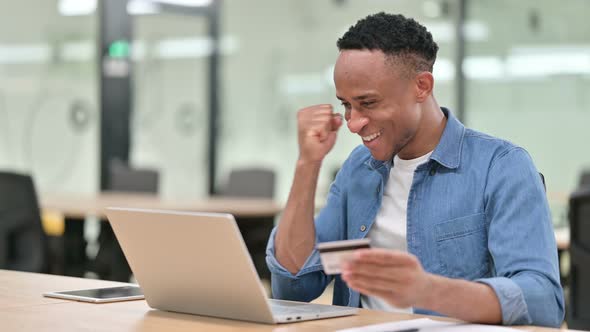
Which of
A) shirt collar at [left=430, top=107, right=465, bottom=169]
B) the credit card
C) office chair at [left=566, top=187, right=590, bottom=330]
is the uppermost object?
shirt collar at [left=430, top=107, right=465, bottom=169]

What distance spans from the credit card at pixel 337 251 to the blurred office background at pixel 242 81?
17.8 ft

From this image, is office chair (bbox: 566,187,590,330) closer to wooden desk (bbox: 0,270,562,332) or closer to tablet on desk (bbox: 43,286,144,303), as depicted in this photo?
wooden desk (bbox: 0,270,562,332)

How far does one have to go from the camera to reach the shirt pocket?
208 centimetres

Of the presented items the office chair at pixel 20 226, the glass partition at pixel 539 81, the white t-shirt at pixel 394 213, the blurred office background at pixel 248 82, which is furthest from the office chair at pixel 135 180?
the white t-shirt at pixel 394 213

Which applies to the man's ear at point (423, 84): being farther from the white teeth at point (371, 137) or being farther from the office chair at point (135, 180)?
the office chair at point (135, 180)

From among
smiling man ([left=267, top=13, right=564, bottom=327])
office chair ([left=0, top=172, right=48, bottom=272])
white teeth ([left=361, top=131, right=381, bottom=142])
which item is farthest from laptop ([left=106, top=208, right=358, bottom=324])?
office chair ([left=0, top=172, right=48, bottom=272])

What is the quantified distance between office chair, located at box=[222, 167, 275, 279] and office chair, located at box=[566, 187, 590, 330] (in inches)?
107

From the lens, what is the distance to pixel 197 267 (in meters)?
1.84

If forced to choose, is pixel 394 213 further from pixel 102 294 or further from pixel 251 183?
pixel 251 183

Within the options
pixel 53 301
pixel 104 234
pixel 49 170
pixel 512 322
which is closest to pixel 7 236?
pixel 104 234

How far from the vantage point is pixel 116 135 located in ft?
28.0

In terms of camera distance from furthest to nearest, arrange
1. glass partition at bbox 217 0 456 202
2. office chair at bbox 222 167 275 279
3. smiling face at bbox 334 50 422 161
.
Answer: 1. glass partition at bbox 217 0 456 202
2. office chair at bbox 222 167 275 279
3. smiling face at bbox 334 50 422 161

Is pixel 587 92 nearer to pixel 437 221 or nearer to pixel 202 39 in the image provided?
pixel 202 39

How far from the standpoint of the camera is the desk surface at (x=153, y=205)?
17.0ft
